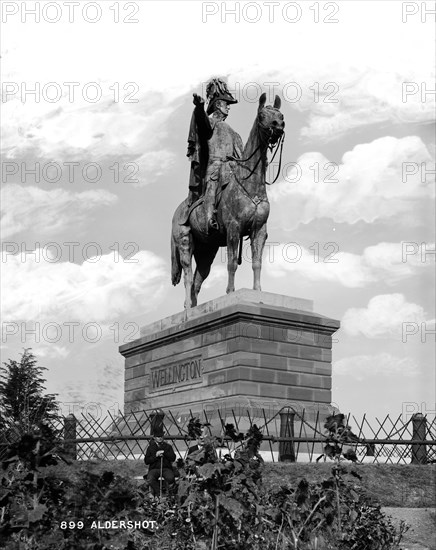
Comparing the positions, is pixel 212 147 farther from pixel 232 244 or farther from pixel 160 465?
pixel 160 465

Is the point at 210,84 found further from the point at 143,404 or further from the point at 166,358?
the point at 143,404

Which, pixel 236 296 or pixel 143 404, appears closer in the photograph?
pixel 236 296

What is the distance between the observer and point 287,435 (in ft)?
57.2

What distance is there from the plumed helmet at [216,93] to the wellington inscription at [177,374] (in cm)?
705

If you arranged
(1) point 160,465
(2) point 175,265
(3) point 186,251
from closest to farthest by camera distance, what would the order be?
(1) point 160,465 < (3) point 186,251 < (2) point 175,265

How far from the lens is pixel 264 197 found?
68.9 feet

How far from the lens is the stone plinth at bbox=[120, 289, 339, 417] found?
1991 cm

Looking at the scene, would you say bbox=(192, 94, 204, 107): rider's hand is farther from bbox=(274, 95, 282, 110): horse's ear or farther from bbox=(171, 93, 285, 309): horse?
bbox=(274, 95, 282, 110): horse's ear

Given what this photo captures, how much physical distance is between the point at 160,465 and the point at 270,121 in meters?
12.4

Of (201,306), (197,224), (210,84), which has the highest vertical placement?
(210,84)

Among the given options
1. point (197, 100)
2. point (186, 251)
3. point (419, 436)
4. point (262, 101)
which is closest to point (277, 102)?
point (262, 101)

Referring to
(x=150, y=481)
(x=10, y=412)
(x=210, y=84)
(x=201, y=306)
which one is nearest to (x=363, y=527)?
(x=150, y=481)

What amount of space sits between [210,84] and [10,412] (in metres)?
23.6

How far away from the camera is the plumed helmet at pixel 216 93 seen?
915 inches
